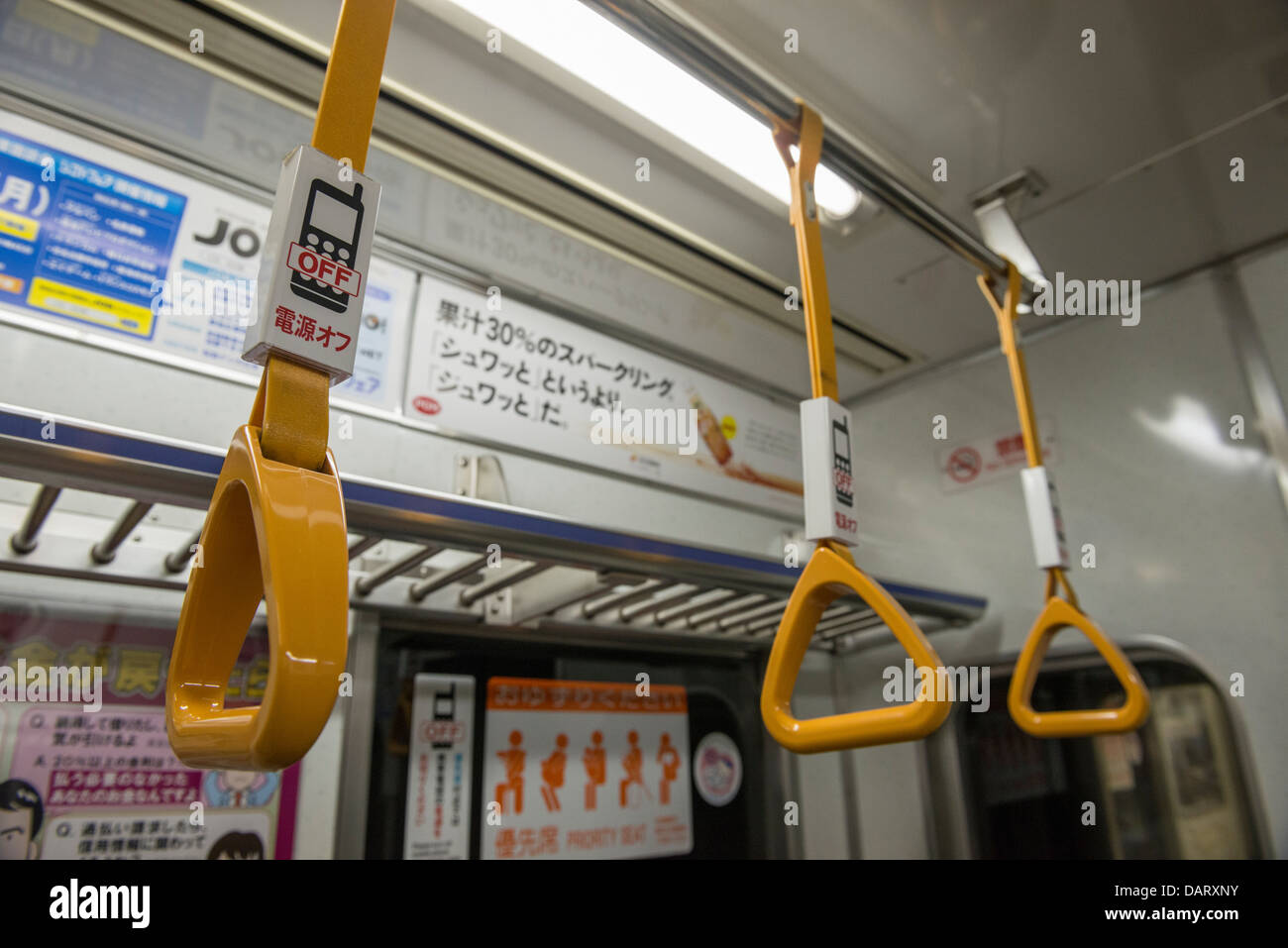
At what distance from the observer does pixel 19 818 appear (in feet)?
4.00

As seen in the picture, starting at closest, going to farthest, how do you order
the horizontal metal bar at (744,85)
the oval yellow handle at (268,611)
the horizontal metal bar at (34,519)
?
the oval yellow handle at (268,611)
the horizontal metal bar at (744,85)
the horizontal metal bar at (34,519)

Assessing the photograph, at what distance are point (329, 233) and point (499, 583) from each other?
1100 mm

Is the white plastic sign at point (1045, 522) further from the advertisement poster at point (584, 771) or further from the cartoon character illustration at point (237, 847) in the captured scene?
the cartoon character illustration at point (237, 847)

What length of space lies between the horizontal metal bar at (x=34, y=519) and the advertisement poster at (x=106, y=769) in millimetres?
119

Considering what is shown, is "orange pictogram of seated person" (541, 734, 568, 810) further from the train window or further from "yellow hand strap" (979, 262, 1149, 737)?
the train window

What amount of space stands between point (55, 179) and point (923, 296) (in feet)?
6.54

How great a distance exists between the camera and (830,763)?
2459 millimetres

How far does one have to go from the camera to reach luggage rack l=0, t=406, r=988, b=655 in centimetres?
95

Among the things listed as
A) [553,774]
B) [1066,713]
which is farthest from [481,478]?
[1066,713]

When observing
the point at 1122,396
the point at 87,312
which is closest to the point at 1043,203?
the point at 1122,396

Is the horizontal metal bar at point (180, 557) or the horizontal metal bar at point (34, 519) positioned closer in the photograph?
the horizontal metal bar at point (34, 519)

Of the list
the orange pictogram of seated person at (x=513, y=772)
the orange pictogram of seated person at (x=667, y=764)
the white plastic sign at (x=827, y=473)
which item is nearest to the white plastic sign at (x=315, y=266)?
the white plastic sign at (x=827, y=473)

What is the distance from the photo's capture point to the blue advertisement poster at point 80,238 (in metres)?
1.37
